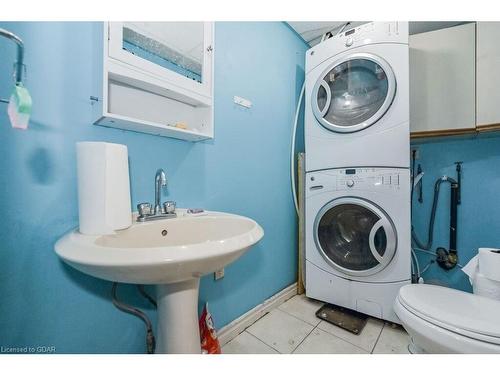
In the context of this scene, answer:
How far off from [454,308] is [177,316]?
3.35ft

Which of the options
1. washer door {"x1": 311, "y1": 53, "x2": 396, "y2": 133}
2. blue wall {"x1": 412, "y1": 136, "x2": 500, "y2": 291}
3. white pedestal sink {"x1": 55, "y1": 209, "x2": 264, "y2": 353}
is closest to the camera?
white pedestal sink {"x1": 55, "y1": 209, "x2": 264, "y2": 353}

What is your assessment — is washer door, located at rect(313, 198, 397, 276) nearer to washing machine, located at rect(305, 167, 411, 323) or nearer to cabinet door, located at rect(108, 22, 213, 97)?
washing machine, located at rect(305, 167, 411, 323)

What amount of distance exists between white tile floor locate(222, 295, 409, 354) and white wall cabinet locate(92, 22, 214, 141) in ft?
3.61

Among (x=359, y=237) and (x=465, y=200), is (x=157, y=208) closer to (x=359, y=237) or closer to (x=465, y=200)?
(x=359, y=237)

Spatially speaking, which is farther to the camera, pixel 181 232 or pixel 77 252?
pixel 181 232

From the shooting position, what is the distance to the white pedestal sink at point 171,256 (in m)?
0.46

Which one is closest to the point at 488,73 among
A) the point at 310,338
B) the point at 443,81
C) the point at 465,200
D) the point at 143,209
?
the point at 443,81

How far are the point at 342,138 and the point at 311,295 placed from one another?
1.07m

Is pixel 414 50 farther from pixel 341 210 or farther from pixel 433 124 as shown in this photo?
pixel 341 210

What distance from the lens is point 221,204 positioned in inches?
46.1

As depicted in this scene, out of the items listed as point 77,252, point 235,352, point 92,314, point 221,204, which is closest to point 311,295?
point 235,352

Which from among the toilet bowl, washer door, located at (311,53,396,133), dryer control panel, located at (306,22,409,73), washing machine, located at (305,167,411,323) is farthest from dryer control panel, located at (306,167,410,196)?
dryer control panel, located at (306,22,409,73)

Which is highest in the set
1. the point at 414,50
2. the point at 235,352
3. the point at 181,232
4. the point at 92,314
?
the point at 414,50

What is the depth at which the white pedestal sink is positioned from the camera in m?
0.46
